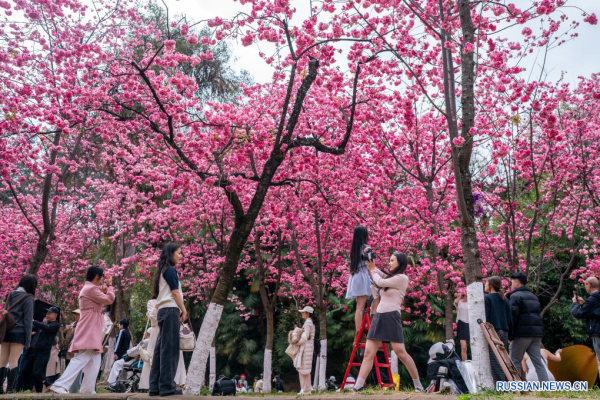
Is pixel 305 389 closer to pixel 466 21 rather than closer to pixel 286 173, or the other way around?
pixel 286 173

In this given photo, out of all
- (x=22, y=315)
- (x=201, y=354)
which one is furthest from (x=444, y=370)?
(x=22, y=315)

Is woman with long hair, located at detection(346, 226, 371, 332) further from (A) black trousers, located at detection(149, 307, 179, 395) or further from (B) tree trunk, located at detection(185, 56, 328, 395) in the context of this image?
(A) black trousers, located at detection(149, 307, 179, 395)

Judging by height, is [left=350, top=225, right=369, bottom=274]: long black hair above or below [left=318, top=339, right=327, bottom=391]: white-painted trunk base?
above

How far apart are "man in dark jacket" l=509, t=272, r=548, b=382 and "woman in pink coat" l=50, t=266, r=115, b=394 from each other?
18.8ft

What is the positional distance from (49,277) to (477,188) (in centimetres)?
1549

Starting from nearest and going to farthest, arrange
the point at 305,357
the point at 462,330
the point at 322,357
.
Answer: the point at 305,357 → the point at 462,330 → the point at 322,357

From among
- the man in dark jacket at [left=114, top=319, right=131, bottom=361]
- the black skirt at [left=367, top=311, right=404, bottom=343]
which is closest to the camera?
the black skirt at [left=367, top=311, right=404, bottom=343]

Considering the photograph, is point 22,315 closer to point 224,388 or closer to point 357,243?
point 224,388

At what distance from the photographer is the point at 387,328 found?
259 inches

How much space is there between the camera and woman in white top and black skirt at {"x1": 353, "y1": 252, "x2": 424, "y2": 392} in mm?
6555

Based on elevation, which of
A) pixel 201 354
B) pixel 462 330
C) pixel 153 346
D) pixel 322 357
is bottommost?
pixel 322 357

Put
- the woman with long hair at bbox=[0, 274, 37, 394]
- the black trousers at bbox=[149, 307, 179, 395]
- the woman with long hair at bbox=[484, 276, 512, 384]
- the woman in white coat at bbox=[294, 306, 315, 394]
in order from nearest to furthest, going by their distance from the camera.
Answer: the black trousers at bbox=[149, 307, 179, 395], the woman with long hair at bbox=[484, 276, 512, 384], the woman with long hair at bbox=[0, 274, 37, 394], the woman in white coat at bbox=[294, 306, 315, 394]

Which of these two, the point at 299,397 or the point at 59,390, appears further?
the point at 59,390

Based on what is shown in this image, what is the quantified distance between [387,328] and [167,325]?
8.94ft
